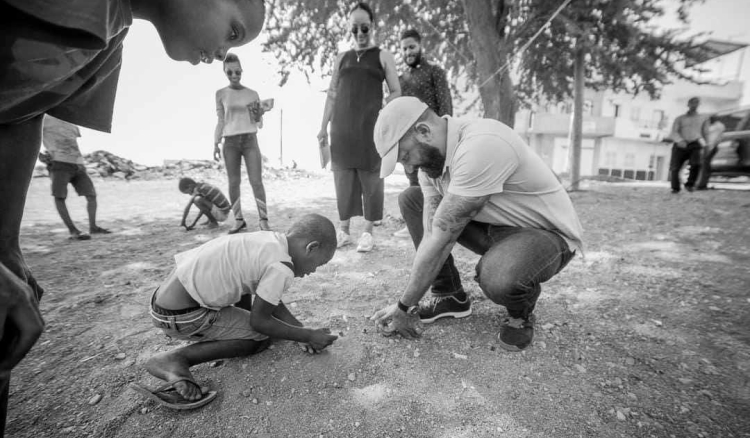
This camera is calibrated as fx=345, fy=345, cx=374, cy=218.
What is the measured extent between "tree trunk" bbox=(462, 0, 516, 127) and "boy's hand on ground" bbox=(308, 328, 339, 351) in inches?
229

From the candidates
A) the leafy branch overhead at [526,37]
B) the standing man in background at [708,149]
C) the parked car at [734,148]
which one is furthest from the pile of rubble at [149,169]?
the parked car at [734,148]

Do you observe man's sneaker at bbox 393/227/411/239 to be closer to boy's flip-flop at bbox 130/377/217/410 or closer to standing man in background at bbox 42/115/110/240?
boy's flip-flop at bbox 130/377/217/410

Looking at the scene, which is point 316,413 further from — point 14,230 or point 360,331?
point 14,230

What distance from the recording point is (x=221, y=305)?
175 centimetres

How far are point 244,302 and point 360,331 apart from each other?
2.36 ft

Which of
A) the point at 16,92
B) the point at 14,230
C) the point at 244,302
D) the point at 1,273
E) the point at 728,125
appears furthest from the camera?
the point at 728,125

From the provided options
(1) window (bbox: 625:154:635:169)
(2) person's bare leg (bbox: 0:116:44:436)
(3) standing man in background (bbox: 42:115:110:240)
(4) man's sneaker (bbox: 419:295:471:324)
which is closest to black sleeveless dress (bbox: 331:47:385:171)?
(4) man's sneaker (bbox: 419:295:471:324)

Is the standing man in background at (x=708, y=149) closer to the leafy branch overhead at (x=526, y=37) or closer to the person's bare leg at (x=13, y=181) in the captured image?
the leafy branch overhead at (x=526, y=37)

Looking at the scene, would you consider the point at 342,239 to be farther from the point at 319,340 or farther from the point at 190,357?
the point at 190,357

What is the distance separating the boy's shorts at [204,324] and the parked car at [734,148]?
1055cm

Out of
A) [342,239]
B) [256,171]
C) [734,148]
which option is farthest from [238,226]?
[734,148]

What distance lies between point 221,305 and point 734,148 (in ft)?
35.4

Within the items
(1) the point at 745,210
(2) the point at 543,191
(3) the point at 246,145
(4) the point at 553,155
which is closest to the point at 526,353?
(2) the point at 543,191

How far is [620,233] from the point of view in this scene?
14.2 ft
